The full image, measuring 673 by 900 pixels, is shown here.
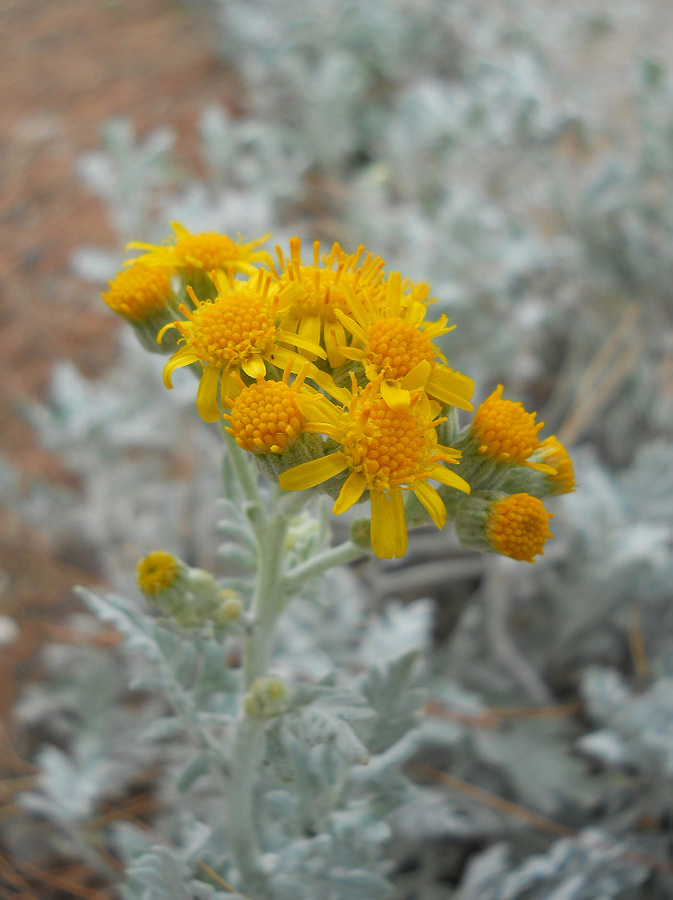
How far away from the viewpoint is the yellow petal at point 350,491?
1.04 meters

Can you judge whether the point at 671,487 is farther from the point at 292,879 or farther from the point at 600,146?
the point at 600,146

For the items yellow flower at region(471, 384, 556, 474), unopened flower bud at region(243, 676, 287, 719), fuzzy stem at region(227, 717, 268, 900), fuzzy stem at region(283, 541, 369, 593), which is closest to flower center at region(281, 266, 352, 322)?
yellow flower at region(471, 384, 556, 474)

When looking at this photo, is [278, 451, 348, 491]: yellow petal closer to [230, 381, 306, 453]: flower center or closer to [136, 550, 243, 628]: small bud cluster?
[230, 381, 306, 453]: flower center

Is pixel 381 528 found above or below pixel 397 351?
below

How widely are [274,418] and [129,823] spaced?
6.00 ft

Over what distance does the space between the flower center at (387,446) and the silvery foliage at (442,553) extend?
0.30 metres

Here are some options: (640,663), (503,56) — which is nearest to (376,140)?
(503,56)

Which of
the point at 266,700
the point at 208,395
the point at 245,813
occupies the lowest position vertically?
the point at 245,813

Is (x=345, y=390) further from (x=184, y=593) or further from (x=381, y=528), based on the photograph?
(x=184, y=593)

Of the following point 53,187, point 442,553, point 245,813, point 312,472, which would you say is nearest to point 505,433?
point 312,472

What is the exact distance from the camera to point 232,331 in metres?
1.13

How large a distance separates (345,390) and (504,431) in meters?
0.28

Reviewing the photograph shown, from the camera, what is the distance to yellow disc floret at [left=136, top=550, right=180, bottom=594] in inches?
47.8

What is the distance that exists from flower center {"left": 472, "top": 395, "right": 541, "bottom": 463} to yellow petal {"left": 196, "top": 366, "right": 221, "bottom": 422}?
448 mm
